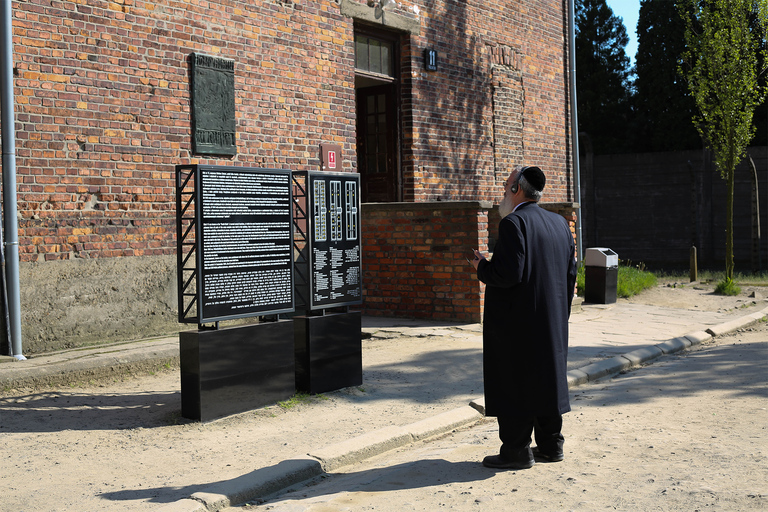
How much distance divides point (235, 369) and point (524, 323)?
8.43ft

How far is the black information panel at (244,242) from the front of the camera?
6066 mm

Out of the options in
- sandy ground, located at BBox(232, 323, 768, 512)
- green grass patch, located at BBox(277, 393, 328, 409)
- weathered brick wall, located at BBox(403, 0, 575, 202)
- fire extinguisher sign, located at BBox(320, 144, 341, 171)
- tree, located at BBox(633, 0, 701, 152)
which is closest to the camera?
sandy ground, located at BBox(232, 323, 768, 512)

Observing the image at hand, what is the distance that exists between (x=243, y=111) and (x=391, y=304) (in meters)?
3.58

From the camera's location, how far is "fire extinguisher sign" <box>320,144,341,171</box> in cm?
1153

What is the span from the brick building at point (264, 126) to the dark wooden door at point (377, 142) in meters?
0.03

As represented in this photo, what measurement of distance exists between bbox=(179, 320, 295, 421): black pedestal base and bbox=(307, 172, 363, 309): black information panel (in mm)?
547

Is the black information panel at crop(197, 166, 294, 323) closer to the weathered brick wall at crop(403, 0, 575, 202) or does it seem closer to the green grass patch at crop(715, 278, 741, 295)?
the weathered brick wall at crop(403, 0, 575, 202)

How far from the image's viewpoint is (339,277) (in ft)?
23.6

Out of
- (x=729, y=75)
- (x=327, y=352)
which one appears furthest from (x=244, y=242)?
(x=729, y=75)

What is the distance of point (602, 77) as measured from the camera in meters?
32.0

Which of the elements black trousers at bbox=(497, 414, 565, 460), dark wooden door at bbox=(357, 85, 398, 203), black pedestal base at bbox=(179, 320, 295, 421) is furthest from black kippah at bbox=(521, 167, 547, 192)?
dark wooden door at bbox=(357, 85, 398, 203)

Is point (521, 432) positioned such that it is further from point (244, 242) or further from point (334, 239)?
point (334, 239)

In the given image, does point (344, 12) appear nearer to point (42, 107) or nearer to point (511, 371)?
point (42, 107)

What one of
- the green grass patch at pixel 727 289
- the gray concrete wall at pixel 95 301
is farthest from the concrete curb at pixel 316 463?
the green grass patch at pixel 727 289
